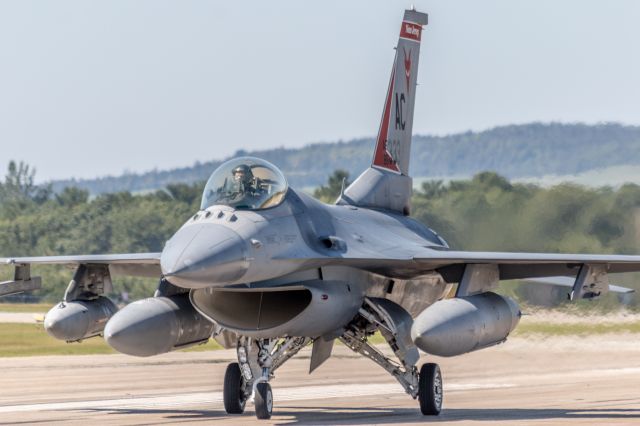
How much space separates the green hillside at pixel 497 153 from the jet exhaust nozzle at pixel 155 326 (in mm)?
13016

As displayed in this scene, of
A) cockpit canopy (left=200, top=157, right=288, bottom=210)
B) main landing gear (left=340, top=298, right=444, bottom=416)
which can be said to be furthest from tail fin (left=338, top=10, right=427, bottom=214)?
cockpit canopy (left=200, top=157, right=288, bottom=210)

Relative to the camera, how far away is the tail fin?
58.2 ft

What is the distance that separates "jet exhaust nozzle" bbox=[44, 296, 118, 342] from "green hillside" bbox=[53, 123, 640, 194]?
12.7 m

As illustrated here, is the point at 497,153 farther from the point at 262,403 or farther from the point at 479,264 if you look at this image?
the point at 262,403

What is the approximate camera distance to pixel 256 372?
47.0 feet

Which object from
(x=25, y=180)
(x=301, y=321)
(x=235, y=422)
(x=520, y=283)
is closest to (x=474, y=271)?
(x=301, y=321)

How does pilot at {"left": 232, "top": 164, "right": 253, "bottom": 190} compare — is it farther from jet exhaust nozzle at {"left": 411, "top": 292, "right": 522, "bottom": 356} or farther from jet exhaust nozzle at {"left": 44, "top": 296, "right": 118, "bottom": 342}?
jet exhaust nozzle at {"left": 44, "top": 296, "right": 118, "bottom": 342}

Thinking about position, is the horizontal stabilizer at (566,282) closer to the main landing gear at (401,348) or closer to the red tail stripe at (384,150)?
the red tail stripe at (384,150)

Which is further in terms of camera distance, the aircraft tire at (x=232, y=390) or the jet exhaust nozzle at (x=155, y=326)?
the aircraft tire at (x=232, y=390)

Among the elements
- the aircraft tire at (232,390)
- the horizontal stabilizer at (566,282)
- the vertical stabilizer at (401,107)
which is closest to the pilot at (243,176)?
the aircraft tire at (232,390)

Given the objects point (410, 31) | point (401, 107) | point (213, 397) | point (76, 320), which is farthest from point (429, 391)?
point (410, 31)

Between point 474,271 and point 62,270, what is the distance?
33544 mm

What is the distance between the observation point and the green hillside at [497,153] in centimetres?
3180

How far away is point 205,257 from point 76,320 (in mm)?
4173
